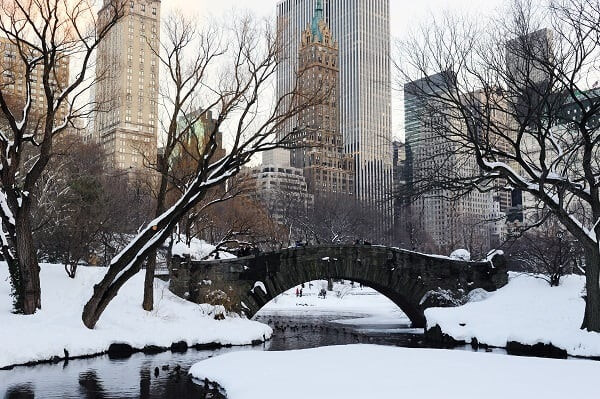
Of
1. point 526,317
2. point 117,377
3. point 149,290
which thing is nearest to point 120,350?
point 149,290

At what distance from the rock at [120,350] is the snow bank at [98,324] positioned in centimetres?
15

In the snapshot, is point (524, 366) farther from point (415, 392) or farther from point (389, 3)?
point (389, 3)

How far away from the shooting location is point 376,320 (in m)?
41.2

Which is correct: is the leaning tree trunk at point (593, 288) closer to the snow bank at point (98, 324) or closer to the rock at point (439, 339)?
the rock at point (439, 339)

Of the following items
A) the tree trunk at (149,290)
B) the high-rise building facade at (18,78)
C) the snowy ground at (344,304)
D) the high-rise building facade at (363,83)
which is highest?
the high-rise building facade at (363,83)

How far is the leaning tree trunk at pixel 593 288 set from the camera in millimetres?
21859

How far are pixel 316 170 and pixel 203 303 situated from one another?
66.1 metres

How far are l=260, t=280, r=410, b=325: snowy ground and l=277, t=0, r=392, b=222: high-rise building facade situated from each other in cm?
856

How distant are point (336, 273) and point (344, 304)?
28.8 metres

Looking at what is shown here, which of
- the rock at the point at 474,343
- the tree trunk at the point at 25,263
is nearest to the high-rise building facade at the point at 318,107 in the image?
the tree trunk at the point at 25,263

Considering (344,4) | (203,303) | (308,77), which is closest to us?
(308,77)

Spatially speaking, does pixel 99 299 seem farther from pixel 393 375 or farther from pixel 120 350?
pixel 393 375

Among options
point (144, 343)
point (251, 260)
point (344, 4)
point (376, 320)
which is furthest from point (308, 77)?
point (344, 4)

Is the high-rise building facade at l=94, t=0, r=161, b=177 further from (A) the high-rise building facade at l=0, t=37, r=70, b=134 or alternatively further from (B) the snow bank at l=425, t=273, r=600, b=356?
(B) the snow bank at l=425, t=273, r=600, b=356
